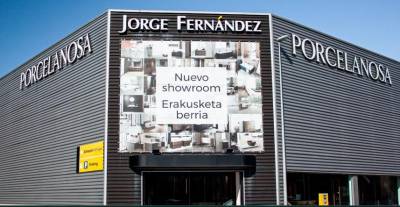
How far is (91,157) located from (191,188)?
524 centimetres

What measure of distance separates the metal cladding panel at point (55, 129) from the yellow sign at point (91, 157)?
0.33 meters

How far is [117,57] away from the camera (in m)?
24.3

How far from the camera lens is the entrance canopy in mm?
22750

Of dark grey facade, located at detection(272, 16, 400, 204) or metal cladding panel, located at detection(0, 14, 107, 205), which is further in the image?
dark grey facade, located at detection(272, 16, 400, 204)

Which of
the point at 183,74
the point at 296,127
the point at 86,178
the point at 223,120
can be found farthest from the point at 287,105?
the point at 86,178

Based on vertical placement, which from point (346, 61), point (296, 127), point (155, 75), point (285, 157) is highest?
point (346, 61)

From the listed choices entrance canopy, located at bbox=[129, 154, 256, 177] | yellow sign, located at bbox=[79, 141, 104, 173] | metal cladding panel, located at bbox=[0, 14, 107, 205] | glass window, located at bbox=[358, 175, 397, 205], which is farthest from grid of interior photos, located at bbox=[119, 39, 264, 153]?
glass window, located at bbox=[358, 175, 397, 205]

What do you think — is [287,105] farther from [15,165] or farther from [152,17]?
[15,165]

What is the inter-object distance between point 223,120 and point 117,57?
6.12 metres

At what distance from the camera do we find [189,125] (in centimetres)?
2370

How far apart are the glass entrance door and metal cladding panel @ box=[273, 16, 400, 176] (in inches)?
130

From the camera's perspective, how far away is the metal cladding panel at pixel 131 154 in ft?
A: 75.0

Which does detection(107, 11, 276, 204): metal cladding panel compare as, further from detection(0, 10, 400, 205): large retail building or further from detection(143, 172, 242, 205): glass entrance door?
detection(143, 172, 242, 205): glass entrance door

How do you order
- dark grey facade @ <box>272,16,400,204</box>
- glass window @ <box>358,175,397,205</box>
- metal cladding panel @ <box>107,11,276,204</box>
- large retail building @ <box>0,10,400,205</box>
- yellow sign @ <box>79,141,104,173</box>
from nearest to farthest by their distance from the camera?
metal cladding panel @ <box>107,11,276,204</box> → large retail building @ <box>0,10,400,205</box> → yellow sign @ <box>79,141,104,173</box> → dark grey facade @ <box>272,16,400,204</box> → glass window @ <box>358,175,397,205</box>
